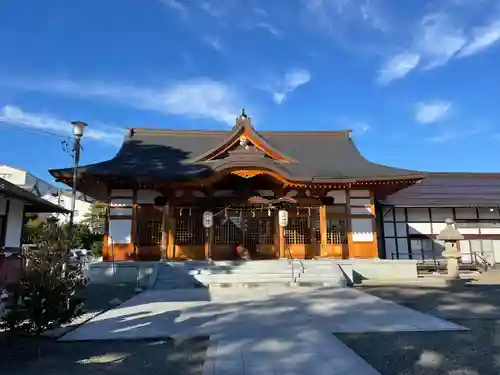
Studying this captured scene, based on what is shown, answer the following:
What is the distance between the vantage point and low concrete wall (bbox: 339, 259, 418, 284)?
50.6ft

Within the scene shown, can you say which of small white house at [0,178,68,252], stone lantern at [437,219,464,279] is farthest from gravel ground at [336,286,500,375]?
small white house at [0,178,68,252]

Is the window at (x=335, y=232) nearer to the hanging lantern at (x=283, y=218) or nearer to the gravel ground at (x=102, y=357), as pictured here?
the hanging lantern at (x=283, y=218)

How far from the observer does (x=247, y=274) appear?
13.9 metres

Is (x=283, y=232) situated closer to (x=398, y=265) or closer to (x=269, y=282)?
(x=269, y=282)

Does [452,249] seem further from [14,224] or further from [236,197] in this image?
[14,224]

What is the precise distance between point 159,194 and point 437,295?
11.8 metres

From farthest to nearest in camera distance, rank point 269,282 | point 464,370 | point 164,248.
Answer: point 164,248 < point 269,282 < point 464,370

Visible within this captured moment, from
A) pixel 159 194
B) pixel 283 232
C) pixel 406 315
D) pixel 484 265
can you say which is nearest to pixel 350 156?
pixel 283 232

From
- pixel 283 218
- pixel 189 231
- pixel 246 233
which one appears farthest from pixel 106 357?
pixel 246 233

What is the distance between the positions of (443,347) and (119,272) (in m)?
12.2

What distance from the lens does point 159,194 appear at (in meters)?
16.9

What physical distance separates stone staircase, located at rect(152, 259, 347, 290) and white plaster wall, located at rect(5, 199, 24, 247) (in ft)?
15.1

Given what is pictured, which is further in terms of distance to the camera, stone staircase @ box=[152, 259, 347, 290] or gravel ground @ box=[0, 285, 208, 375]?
stone staircase @ box=[152, 259, 347, 290]

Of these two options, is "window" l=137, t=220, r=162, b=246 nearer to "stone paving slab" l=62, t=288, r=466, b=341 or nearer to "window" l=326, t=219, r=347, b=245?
"stone paving slab" l=62, t=288, r=466, b=341
